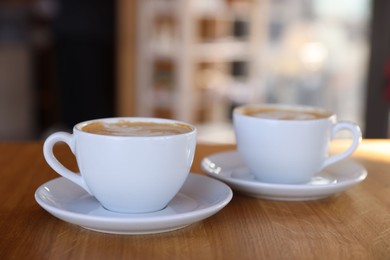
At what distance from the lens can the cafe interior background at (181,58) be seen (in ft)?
11.9

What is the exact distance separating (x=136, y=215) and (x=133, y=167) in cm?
6

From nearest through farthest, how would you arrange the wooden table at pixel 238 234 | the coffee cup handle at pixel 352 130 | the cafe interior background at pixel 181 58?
the wooden table at pixel 238 234, the coffee cup handle at pixel 352 130, the cafe interior background at pixel 181 58

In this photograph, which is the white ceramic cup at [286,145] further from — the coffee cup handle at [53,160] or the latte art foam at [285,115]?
the coffee cup handle at [53,160]

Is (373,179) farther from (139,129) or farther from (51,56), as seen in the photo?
(51,56)

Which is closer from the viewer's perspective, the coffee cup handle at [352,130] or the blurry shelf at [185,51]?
the coffee cup handle at [352,130]

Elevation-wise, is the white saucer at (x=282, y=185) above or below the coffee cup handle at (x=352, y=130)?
below

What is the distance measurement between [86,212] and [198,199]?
14 cm

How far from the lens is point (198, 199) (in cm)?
73

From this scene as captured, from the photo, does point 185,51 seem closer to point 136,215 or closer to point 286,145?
point 286,145

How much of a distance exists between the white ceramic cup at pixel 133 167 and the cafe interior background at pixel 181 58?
272 centimetres

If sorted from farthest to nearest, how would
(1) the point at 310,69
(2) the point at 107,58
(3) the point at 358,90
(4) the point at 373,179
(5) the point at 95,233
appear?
(2) the point at 107,58 → (1) the point at 310,69 → (3) the point at 358,90 → (4) the point at 373,179 → (5) the point at 95,233

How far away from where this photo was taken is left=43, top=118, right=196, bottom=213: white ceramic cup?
0.64 metres

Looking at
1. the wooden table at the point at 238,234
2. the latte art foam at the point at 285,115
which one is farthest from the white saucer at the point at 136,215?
the latte art foam at the point at 285,115

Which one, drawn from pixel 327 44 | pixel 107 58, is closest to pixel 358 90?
pixel 327 44
